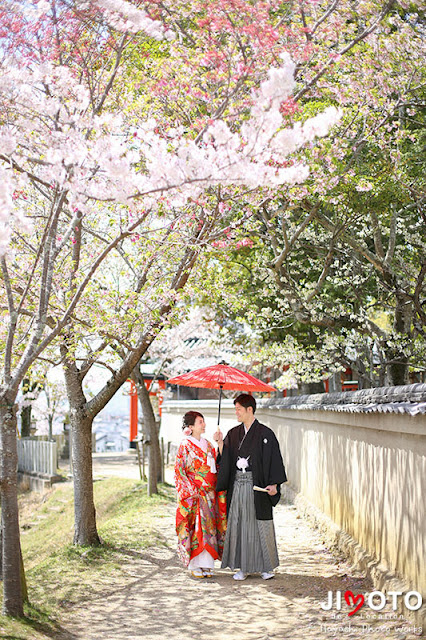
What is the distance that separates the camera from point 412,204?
501 inches

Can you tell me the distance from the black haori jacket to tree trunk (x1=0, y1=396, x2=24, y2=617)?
2.52 metres

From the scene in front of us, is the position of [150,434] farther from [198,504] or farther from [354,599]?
[354,599]

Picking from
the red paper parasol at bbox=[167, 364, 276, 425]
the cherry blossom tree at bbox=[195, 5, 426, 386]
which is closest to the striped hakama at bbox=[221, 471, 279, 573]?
the red paper parasol at bbox=[167, 364, 276, 425]

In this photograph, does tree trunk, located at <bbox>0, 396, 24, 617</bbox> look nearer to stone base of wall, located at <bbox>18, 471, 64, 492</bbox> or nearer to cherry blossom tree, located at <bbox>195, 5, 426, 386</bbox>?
cherry blossom tree, located at <bbox>195, 5, 426, 386</bbox>

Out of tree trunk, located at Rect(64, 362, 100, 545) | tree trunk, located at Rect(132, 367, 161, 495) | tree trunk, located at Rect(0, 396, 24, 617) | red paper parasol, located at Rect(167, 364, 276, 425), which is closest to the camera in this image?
tree trunk, located at Rect(0, 396, 24, 617)

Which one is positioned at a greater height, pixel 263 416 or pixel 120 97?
pixel 120 97

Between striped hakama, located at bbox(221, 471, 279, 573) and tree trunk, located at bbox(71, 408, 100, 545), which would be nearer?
striped hakama, located at bbox(221, 471, 279, 573)

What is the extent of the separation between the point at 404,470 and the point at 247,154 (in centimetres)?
304

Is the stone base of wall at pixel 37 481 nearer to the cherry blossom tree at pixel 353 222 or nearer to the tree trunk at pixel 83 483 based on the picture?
the cherry blossom tree at pixel 353 222

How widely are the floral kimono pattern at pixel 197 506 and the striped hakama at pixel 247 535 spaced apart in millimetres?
271

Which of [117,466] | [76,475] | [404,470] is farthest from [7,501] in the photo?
[117,466]

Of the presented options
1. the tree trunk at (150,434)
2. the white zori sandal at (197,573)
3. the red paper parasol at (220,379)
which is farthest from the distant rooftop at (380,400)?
the tree trunk at (150,434)

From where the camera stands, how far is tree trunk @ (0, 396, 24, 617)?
620 cm

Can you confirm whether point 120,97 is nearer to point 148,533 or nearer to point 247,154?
point 247,154
